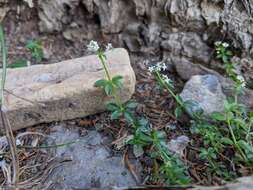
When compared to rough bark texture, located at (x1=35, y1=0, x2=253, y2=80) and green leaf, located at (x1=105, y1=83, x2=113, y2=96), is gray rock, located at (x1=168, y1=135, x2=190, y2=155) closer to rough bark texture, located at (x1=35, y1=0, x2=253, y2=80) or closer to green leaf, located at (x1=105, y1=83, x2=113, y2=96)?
green leaf, located at (x1=105, y1=83, x2=113, y2=96)

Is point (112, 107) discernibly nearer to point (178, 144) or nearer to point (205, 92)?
point (178, 144)

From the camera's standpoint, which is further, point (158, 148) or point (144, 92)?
point (144, 92)

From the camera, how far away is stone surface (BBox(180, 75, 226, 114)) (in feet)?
5.83

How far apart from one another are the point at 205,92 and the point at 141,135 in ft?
1.40

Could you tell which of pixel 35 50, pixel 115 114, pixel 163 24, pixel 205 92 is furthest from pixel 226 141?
pixel 35 50

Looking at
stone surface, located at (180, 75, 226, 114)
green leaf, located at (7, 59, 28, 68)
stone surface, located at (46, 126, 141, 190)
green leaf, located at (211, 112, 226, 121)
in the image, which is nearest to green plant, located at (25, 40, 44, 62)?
green leaf, located at (7, 59, 28, 68)

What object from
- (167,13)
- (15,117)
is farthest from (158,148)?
(167,13)

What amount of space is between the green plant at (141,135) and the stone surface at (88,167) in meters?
0.11

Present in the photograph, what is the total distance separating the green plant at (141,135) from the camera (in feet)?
4.76

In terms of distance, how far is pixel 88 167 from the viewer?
1651mm

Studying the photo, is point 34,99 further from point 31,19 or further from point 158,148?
point 31,19

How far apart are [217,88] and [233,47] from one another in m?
0.29

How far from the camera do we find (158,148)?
1.55 metres

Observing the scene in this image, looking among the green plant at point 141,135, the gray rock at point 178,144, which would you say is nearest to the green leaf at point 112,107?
the green plant at point 141,135
